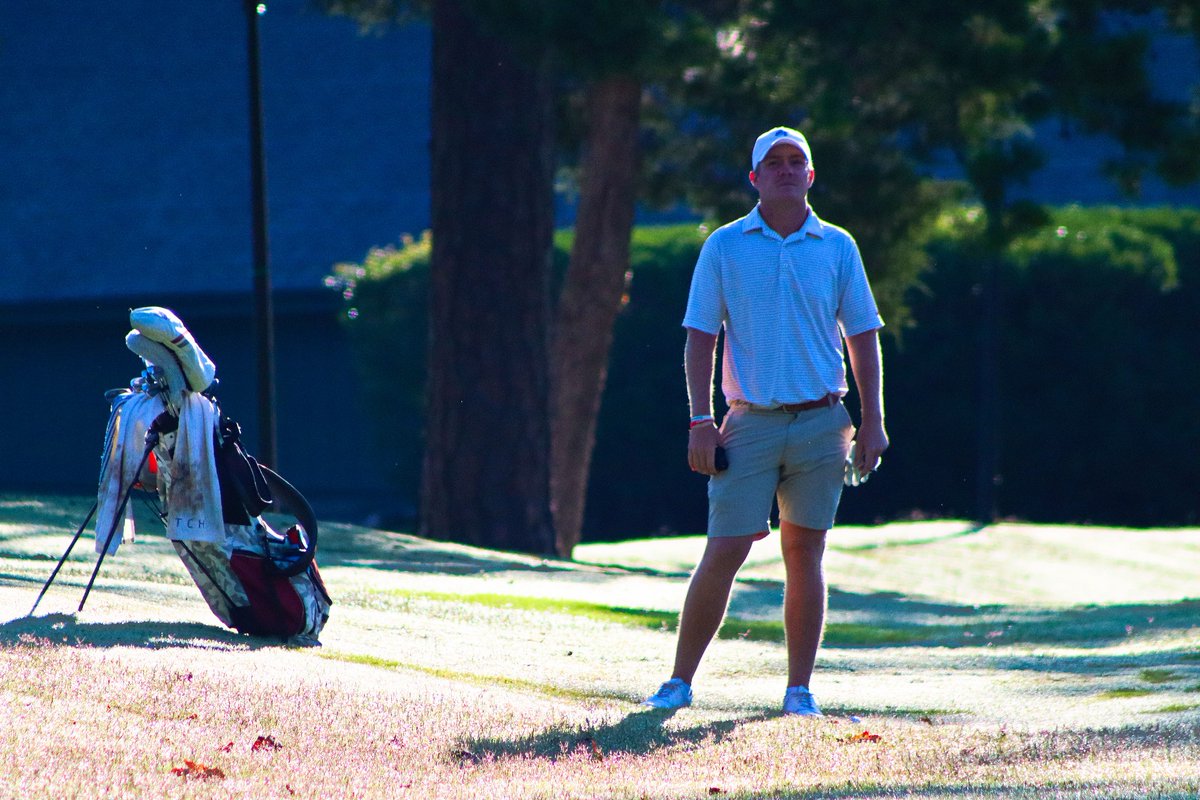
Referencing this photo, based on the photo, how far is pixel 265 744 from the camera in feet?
15.8

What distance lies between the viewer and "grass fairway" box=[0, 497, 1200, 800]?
4.57 m

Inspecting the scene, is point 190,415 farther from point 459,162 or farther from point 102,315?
point 102,315

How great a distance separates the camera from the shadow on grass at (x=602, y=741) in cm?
498

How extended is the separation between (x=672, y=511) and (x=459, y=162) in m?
7.42

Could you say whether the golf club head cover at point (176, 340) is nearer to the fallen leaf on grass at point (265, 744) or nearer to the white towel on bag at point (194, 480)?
the white towel on bag at point (194, 480)

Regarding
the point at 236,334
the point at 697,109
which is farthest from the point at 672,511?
the point at 236,334

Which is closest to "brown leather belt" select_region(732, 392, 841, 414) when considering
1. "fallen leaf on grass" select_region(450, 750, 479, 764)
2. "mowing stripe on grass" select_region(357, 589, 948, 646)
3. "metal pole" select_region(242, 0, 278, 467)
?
"fallen leaf on grass" select_region(450, 750, 479, 764)

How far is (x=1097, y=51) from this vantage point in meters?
12.1

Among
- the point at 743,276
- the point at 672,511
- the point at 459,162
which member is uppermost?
the point at 459,162

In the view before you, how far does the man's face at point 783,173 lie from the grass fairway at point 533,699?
1.77 meters

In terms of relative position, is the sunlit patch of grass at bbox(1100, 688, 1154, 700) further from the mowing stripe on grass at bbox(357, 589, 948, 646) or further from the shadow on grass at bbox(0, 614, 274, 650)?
the shadow on grass at bbox(0, 614, 274, 650)

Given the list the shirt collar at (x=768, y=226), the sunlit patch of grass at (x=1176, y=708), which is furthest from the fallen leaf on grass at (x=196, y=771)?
the sunlit patch of grass at (x=1176, y=708)

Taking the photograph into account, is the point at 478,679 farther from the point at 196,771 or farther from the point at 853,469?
the point at 196,771

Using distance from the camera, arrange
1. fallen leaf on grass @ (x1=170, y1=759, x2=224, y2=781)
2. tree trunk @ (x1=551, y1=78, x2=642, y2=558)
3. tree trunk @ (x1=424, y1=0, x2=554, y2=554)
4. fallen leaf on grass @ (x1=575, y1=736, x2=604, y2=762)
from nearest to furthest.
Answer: fallen leaf on grass @ (x1=170, y1=759, x2=224, y2=781)
fallen leaf on grass @ (x1=575, y1=736, x2=604, y2=762)
tree trunk @ (x1=424, y1=0, x2=554, y2=554)
tree trunk @ (x1=551, y1=78, x2=642, y2=558)
